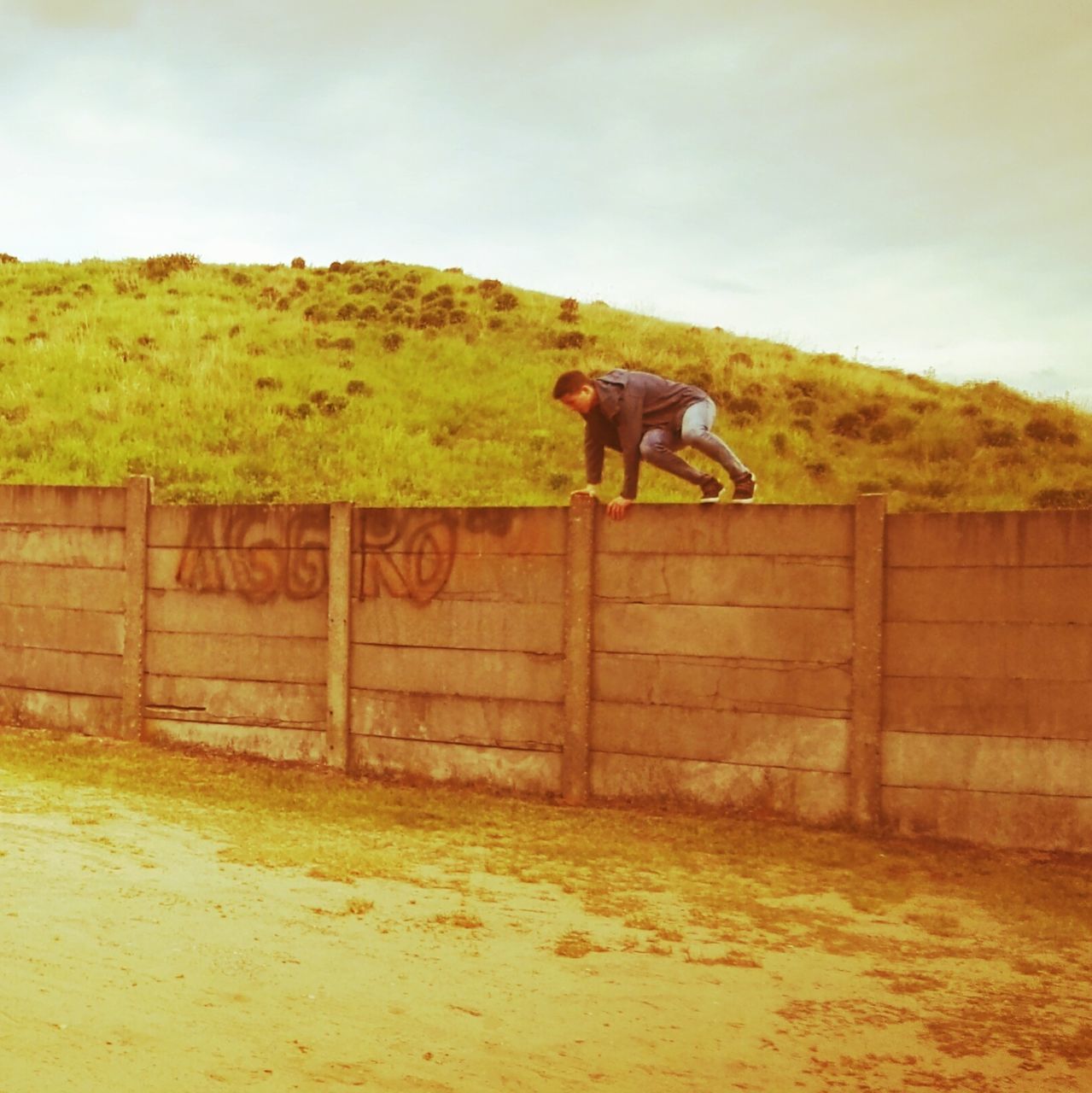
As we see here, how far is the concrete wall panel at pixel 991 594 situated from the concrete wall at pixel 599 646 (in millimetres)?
14

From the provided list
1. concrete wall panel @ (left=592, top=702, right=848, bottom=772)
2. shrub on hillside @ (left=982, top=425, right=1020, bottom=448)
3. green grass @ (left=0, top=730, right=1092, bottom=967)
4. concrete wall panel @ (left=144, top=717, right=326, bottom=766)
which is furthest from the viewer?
shrub on hillside @ (left=982, top=425, right=1020, bottom=448)

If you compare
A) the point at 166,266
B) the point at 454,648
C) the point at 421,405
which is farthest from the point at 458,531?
the point at 166,266

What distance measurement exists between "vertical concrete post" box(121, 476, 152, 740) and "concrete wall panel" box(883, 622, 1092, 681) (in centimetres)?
563

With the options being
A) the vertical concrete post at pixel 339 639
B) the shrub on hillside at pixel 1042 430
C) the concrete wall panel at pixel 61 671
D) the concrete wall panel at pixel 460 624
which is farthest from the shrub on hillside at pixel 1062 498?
the concrete wall panel at pixel 61 671

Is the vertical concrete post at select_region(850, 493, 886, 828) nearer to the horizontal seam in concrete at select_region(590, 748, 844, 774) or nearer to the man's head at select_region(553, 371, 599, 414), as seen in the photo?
the horizontal seam in concrete at select_region(590, 748, 844, 774)

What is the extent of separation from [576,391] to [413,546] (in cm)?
165

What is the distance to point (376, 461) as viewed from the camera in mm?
17797

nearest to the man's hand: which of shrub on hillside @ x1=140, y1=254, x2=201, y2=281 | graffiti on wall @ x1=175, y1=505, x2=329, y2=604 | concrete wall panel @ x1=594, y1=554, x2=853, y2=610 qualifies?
concrete wall panel @ x1=594, y1=554, x2=853, y2=610

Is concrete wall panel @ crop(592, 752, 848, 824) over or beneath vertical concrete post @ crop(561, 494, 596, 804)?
beneath

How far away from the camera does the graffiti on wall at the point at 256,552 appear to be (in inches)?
342

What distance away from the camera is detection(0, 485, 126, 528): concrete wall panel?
374 inches

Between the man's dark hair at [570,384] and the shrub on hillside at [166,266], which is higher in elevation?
the shrub on hillside at [166,266]

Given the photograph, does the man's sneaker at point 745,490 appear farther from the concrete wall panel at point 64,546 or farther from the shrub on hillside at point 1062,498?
the shrub on hillside at point 1062,498

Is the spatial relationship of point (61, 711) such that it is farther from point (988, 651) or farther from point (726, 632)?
point (988, 651)
